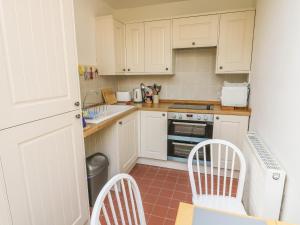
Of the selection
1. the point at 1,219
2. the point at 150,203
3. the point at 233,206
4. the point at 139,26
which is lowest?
the point at 150,203

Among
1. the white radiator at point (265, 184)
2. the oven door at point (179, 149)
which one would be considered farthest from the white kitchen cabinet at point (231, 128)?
the white radiator at point (265, 184)

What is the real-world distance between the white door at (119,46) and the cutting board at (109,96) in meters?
0.34

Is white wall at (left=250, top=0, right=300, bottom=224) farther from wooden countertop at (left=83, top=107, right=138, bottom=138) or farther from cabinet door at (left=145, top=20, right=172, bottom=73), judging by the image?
wooden countertop at (left=83, top=107, right=138, bottom=138)

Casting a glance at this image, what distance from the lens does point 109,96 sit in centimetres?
277

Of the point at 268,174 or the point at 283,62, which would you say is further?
the point at 283,62

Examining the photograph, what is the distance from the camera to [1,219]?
2.90 feet

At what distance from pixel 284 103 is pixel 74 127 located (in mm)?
1349

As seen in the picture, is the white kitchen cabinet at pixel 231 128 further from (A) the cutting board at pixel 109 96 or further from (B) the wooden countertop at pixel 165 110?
(A) the cutting board at pixel 109 96

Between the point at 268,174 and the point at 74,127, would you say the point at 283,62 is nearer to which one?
the point at 268,174

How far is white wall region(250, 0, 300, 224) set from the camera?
0.98 m

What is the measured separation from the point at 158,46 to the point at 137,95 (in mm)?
747

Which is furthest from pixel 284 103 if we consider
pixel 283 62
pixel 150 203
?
pixel 150 203

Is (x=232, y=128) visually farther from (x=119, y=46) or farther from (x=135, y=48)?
(x=119, y=46)

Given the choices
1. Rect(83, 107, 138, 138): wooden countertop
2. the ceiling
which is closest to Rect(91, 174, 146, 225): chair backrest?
Rect(83, 107, 138, 138): wooden countertop
